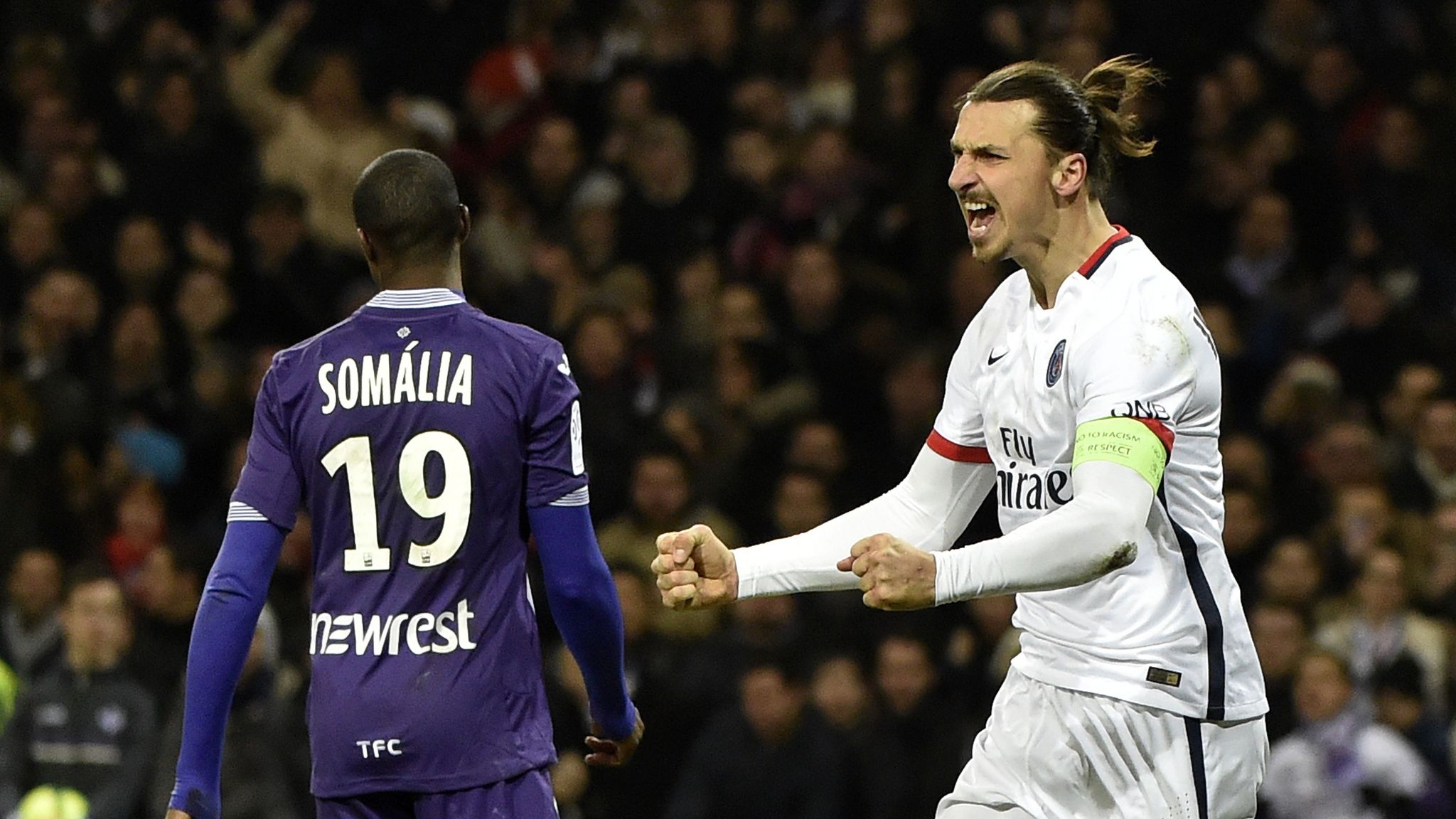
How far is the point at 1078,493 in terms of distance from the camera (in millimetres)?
4191

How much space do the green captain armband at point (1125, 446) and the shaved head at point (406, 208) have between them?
139 centimetres

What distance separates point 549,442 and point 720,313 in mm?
6395

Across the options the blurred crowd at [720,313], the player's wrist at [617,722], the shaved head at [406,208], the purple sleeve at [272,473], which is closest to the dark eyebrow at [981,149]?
the shaved head at [406,208]

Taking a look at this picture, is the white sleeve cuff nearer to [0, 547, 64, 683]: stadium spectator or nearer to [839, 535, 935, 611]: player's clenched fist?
[839, 535, 935, 611]: player's clenched fist

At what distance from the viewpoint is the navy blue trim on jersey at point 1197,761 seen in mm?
4496

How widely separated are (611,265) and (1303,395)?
3.55 meters

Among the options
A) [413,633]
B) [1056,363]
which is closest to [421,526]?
[413,633]

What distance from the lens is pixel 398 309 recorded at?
Result: 4555mm

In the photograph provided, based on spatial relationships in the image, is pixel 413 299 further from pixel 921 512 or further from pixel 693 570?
pixel 921 512

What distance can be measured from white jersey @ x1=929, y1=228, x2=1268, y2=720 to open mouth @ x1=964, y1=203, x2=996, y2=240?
0.70ft

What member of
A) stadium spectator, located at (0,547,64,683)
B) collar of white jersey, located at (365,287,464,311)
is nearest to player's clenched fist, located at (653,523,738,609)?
collar of white jersey, located at (365,287,464,311)

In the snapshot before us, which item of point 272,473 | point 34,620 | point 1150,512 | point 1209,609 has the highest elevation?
point 34,620

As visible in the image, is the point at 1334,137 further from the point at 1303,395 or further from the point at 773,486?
the point at 773,486

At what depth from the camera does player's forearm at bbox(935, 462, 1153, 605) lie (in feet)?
13.3
